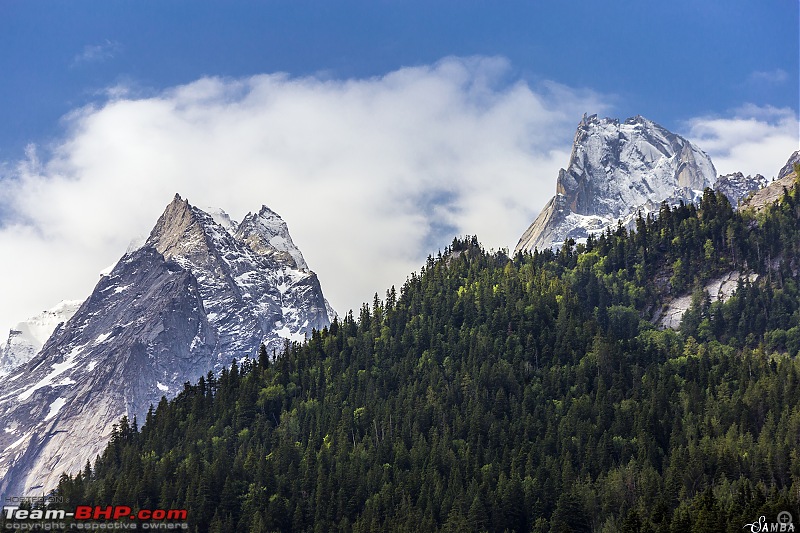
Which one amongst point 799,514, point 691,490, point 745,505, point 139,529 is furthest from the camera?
point 139,529

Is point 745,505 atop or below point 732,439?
below

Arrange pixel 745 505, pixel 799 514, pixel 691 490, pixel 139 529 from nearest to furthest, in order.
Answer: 1. pixel 799 514
2. pixel 745 505
3. pixel 691 490
4. pixel 139 529

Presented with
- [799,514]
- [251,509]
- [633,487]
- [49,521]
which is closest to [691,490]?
[633,487]

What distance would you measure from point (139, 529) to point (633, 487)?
80189 mm

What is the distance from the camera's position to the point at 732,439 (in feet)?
627

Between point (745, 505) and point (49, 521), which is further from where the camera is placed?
point (49, 521)

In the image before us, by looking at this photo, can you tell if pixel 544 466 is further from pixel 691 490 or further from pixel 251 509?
pixel 251 509

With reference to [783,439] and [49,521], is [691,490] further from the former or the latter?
[49,521]

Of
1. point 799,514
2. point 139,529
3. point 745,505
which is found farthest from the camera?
point 139,529

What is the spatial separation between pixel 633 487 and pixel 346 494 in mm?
48185

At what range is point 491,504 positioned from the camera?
187250 mm

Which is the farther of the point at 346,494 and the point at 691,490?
the point at 346,494

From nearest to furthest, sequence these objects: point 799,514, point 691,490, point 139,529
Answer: point 799,514 → point 691,490 → point 139,529

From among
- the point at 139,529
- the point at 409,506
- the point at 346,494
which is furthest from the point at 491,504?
the point at 139,529
